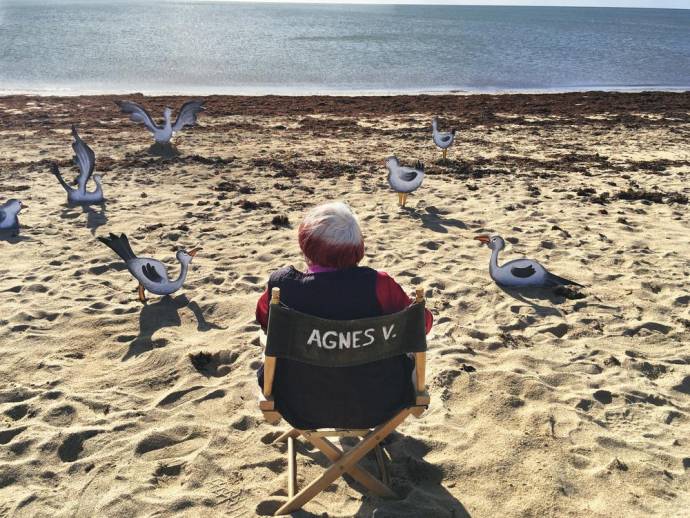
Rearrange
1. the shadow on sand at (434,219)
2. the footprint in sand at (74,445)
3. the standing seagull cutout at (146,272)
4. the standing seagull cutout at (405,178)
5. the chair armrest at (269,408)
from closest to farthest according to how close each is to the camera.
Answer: the chair armrest at (269,408), the footprint in sand at (74,445), the standing seagull cutout at (146,272), the shadow on sand at (434,219), the standing seagull cutout at (405,178)

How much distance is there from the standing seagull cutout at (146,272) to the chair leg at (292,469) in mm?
2271

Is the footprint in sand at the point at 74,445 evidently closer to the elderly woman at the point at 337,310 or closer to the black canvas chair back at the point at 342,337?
the elderly woman at the point at 337,310

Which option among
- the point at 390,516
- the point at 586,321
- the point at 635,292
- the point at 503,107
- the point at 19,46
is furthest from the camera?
the point at 19,46

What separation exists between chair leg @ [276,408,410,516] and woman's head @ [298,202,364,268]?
0.90 metres

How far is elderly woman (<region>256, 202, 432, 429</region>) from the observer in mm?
2264

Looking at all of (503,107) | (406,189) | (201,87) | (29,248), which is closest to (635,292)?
(406,189)

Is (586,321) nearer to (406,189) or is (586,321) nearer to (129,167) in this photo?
(406,189)

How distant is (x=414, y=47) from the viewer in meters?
49.3

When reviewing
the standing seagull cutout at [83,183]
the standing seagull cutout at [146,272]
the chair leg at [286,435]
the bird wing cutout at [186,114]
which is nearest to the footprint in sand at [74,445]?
the chair leg at [286,435]

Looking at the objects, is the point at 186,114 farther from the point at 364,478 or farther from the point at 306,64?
the point at 306,64

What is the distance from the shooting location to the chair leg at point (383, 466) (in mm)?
2925

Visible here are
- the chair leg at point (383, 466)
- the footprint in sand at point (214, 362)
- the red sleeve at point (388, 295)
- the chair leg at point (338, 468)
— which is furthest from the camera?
the footprint in sand at point (214, 362)

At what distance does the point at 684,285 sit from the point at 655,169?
4936 mm

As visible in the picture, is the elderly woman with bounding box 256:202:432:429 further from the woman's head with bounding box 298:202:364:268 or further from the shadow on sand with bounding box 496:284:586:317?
the shadow on sand with bounding box 496:284:586:317
